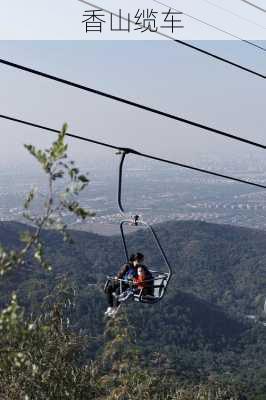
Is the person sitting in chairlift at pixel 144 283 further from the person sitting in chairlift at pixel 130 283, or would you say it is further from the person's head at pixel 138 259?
the person's head at pixel 138 259

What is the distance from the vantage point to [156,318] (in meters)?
119

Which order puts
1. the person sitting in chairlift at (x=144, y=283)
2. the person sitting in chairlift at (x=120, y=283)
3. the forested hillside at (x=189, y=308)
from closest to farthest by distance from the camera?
the person sitting in chairlift at (x=144, y=283) < the person sitting in chairlift at (x=120, y=283) < the forested hillside at (x=189, y=308)

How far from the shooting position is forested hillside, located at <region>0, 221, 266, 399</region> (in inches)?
3398

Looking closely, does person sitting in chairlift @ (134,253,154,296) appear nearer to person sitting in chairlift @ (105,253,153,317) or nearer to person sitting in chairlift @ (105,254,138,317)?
person sitting in chairlift @ (105,253,153,317)

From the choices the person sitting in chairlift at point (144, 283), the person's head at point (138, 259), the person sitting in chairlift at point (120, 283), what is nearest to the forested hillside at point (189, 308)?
the person sitting in chairlift at point (120, 283)

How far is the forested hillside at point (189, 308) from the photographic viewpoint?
8631 cm

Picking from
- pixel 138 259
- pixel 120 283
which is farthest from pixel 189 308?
pixel 120 283

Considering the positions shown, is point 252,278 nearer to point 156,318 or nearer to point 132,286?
point 156,318

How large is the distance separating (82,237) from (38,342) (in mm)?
183946

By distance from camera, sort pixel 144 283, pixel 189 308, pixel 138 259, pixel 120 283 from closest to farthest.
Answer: pixel 144 283 → pixel 120 283 → pixel 138 259 → pixel 189 308

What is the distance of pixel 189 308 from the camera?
426ft

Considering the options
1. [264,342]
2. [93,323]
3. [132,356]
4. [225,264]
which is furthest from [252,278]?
[132,356]

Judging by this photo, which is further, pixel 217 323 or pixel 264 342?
pixel 217 323

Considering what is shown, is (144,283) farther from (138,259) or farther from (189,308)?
(189,308)
